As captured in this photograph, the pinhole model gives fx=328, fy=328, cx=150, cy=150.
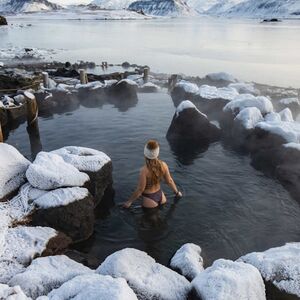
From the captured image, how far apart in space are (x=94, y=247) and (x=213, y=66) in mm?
30868

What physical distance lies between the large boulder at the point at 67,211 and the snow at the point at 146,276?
218 centimetres

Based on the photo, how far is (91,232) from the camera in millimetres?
8422

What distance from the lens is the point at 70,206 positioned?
7781 mm

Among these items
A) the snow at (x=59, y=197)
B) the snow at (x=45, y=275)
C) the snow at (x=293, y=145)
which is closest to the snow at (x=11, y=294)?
the snow at (x=45, y=275)

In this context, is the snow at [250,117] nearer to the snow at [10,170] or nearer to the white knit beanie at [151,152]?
the white knit beanie at [151,152]

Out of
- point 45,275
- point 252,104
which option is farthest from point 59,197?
point 252,104

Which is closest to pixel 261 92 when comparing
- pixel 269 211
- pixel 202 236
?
pixel 269 211

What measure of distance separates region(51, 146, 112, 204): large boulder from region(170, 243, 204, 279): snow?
3.35 m

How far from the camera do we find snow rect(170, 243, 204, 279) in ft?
20.6

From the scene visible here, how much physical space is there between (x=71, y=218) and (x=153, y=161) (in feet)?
7.96

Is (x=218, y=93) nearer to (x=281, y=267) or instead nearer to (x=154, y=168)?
(x=154, y=168)

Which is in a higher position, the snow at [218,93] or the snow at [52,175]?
the snow at [218,93]

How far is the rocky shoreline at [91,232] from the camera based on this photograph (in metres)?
5.08

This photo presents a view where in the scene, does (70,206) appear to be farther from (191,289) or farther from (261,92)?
(261,92)
